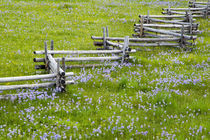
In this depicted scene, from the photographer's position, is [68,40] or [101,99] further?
[68,40]

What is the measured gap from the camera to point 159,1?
112 ft

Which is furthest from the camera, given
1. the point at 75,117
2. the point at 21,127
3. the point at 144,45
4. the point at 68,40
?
the point at 68,40

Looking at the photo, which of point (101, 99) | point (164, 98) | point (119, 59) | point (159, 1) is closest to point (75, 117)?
point (101, 99)

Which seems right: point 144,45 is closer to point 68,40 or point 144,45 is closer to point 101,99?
point 68,40

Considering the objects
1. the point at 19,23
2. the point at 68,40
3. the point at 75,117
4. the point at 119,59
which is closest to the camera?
the point at 75,117

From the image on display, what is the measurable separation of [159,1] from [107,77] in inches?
1096

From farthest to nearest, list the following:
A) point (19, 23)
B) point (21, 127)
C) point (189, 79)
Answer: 1. point (19, 23)
2. point (189, 79)
3. point (21, 127)

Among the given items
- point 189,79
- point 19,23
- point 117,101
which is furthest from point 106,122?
point 19,23

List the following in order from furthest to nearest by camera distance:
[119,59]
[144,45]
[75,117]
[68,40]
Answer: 1. [68,40]
2. [144,45]
3. [119,59]
4. [75,117]

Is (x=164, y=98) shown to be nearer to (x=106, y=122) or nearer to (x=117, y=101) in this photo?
(x=117, y=101)

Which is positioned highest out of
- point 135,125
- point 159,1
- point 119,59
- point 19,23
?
point 159,1

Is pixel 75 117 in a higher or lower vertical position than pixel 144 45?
lower

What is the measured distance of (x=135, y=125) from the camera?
231 inches

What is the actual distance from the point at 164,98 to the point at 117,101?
1.32 meters
